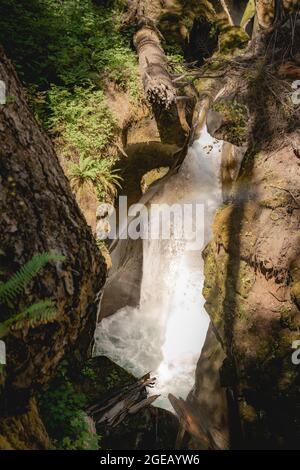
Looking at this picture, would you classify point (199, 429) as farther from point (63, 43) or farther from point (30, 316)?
point (63, 43)

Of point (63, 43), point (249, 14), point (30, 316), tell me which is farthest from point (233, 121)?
point (249, 14)

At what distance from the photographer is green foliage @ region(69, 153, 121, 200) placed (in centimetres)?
691

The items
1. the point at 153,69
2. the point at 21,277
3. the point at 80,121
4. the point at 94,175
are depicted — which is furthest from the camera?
the point at 153,69

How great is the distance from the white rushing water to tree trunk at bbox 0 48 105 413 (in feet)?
17.8

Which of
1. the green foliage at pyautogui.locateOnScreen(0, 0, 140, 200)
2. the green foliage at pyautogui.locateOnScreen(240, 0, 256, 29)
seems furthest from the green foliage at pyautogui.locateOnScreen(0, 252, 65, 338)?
the green foliage at pyautogui.locateOnScreen(240, 0, 256, 29)

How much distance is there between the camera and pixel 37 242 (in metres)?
3.54

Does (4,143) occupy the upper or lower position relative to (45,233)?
upper

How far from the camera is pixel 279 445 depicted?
18.8ft

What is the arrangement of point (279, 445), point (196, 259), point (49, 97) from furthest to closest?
1. point (196, 259)
2. point (49, 97)
3. point (279, 445)

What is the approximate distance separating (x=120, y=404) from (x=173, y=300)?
4.00 m

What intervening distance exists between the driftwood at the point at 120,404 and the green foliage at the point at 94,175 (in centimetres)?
360

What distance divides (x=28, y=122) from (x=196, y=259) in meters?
6.43

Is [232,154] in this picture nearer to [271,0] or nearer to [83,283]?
[271,0]

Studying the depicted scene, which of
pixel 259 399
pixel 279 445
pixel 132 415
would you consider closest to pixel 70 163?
pixel 132 415
